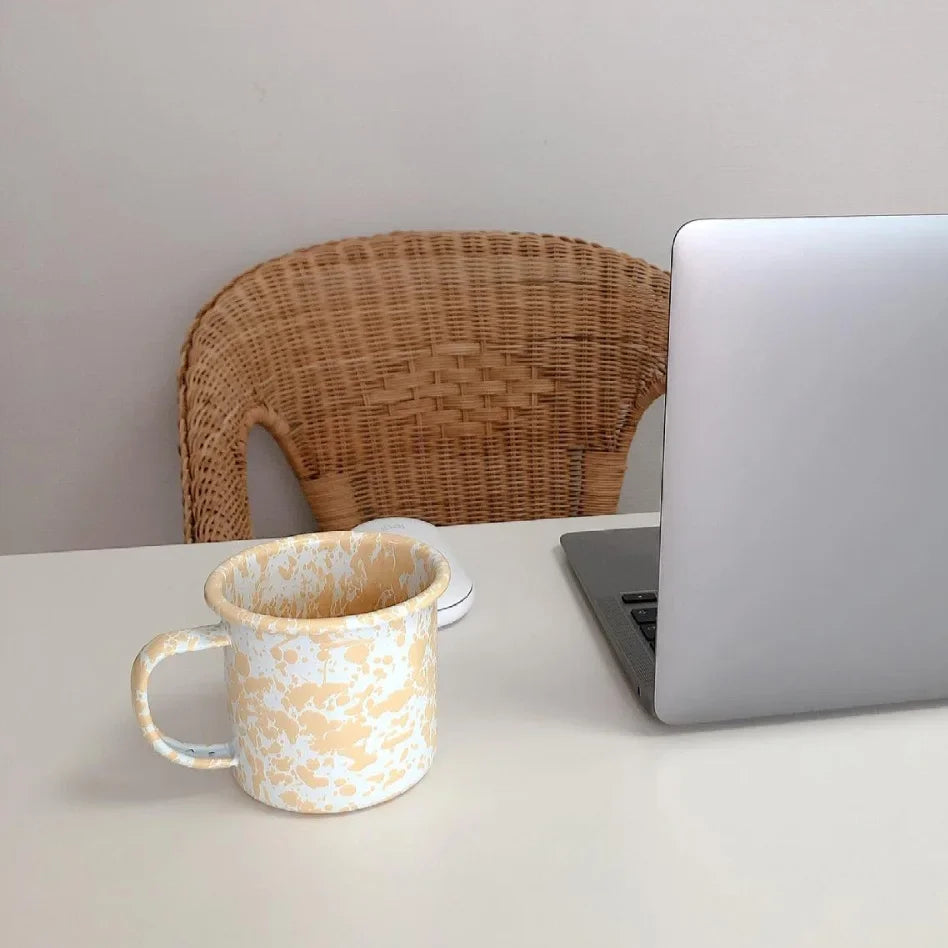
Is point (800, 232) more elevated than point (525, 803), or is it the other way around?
point (800, 232)

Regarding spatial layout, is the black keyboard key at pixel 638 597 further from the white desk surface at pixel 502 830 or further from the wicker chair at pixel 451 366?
the wicker chair at pixel 451 366

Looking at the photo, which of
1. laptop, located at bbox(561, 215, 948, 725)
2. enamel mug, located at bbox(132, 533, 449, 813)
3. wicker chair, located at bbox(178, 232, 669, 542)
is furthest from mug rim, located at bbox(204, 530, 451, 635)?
wicker chair, located at bbox(178, 232, 669, 542)

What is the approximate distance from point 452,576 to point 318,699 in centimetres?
23

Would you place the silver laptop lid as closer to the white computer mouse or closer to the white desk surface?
the white desk surface

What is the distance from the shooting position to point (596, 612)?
65 centimetres

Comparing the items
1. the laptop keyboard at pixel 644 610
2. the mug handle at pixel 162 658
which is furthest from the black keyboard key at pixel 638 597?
the mug handle at pixel 162 658

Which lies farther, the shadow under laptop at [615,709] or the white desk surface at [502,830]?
the shadow under laptop at [615,709]

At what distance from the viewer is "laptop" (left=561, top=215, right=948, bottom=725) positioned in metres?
0.44

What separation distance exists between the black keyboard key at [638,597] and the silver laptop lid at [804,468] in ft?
0.47

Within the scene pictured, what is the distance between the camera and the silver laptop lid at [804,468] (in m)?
0.44

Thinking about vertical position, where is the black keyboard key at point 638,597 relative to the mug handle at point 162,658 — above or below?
below

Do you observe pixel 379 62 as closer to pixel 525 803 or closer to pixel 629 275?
pixel 629 275

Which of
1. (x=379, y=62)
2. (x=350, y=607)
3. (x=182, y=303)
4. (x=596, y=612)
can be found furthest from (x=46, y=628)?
(x=379, y=62)

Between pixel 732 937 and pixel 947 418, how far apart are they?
246 millimetres
